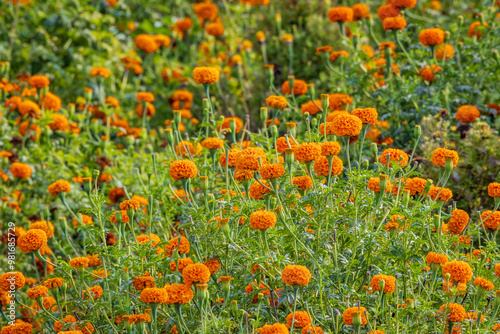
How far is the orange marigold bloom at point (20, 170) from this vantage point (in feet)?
10.6

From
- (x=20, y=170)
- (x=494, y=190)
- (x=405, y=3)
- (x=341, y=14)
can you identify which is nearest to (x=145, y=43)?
(x=20, y=170)

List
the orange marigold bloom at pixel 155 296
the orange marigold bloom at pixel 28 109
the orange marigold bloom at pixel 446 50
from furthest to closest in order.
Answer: the orange marigold bloom at pixel 28 109 → the orange marigold bloom at pixel 446 50 → the orange marigold bloom at pixel 155 296

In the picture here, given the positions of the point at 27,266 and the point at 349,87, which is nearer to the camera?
the point at 27,266

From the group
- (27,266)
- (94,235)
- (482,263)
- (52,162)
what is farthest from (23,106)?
(482,263)

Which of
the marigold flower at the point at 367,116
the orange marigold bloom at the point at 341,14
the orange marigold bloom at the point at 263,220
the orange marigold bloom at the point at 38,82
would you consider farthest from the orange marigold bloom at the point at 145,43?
the orange marigold bloom at the point at 263,220

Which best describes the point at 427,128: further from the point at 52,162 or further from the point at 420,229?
the point at 52,162

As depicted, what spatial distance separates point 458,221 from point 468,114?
3.95ft

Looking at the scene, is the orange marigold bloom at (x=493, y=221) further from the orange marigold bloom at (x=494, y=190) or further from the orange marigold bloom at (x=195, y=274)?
the orange marigold bloom at (x=195, y=274)

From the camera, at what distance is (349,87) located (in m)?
3.54

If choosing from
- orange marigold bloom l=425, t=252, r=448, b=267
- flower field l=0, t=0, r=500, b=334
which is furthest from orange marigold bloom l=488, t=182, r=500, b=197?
orange marigold bloom l=425, t=252, r=448, b=267

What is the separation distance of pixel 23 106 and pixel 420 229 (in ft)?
8.90

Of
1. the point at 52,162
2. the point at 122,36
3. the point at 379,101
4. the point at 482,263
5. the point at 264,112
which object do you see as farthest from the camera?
the point at 122,36

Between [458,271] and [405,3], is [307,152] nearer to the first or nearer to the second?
[458,271]

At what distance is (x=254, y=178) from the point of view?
2.04 metres
